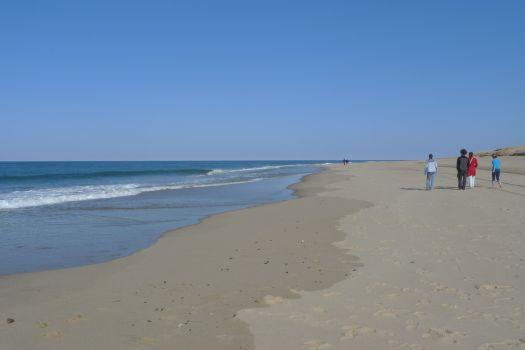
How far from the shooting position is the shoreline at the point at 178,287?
15.1 ft

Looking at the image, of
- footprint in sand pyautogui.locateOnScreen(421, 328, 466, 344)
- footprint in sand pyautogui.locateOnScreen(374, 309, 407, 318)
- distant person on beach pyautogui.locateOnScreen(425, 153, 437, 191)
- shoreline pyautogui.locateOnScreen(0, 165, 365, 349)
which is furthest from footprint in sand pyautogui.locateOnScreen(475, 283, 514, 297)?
distant person on beach pyautogui.locateOnScreen(425, 153, 437, 191)

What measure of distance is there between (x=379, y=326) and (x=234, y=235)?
6.48m

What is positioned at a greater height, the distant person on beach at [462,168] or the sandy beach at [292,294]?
the distant person on beach at [462,168]

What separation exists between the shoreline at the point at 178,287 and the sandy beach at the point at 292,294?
2 cm

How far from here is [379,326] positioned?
14.8 feet

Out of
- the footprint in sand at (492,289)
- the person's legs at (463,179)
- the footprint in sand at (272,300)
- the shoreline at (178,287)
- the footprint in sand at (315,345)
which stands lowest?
the shoreline at (178,287)

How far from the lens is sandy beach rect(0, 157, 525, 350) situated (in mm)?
4340

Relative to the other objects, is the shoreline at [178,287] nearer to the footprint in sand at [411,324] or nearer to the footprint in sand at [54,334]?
the footprint in sand at [54,334]

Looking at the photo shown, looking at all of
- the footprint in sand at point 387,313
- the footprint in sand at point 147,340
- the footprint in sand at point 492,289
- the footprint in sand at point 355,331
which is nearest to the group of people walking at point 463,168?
the footprint in sand at point 492,289

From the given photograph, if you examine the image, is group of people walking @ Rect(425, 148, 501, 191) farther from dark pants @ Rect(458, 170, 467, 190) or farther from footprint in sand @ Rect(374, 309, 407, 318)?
footprint in sand @ Rect(374, 309, 407, 318)

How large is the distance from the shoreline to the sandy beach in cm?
2

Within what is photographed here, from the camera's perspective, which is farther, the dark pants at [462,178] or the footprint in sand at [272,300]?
the dark pants at [462,178]

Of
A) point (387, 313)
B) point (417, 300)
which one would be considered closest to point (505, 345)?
point (387, 313)

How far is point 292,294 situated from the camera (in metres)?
5.74
